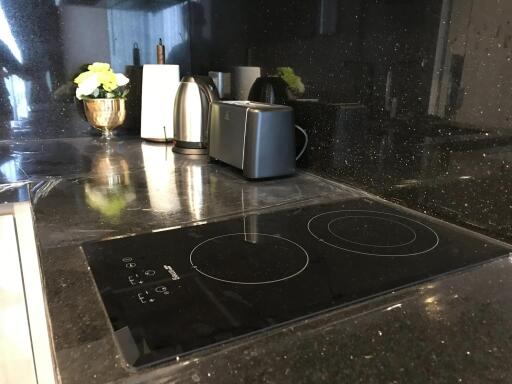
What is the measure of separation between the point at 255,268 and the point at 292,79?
0.69m

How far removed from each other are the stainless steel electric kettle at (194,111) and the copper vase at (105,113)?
0.99ft

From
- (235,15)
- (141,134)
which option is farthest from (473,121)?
(141,134)

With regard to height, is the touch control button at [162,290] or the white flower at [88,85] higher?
the white flower at [88,85]

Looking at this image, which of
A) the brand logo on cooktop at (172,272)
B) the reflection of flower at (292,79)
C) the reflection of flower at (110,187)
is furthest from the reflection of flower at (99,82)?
the brand logo on cooktop at (172,272)

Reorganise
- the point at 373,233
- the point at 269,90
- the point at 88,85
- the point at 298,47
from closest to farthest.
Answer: the point at 373,233 → the point at 298,47 → the point at 269,90 → the point at 88,85

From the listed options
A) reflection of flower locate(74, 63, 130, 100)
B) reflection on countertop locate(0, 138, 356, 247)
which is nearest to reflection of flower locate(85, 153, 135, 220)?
reflection on countertop locate(0, 138, 356, 247)

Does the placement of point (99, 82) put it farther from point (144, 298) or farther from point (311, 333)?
point (311, 333)

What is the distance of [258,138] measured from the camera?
3.27 ft

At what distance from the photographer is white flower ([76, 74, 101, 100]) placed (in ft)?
4.57

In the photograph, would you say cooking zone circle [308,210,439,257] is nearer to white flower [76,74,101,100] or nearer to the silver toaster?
the silver toaster

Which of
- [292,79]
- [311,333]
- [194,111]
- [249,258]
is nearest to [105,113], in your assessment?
[194,111]

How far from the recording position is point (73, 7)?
146 cm

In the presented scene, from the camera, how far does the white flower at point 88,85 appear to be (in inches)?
54.8

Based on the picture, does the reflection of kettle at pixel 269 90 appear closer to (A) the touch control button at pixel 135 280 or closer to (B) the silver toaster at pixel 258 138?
(B) the silver toaster at pixel 258 138
